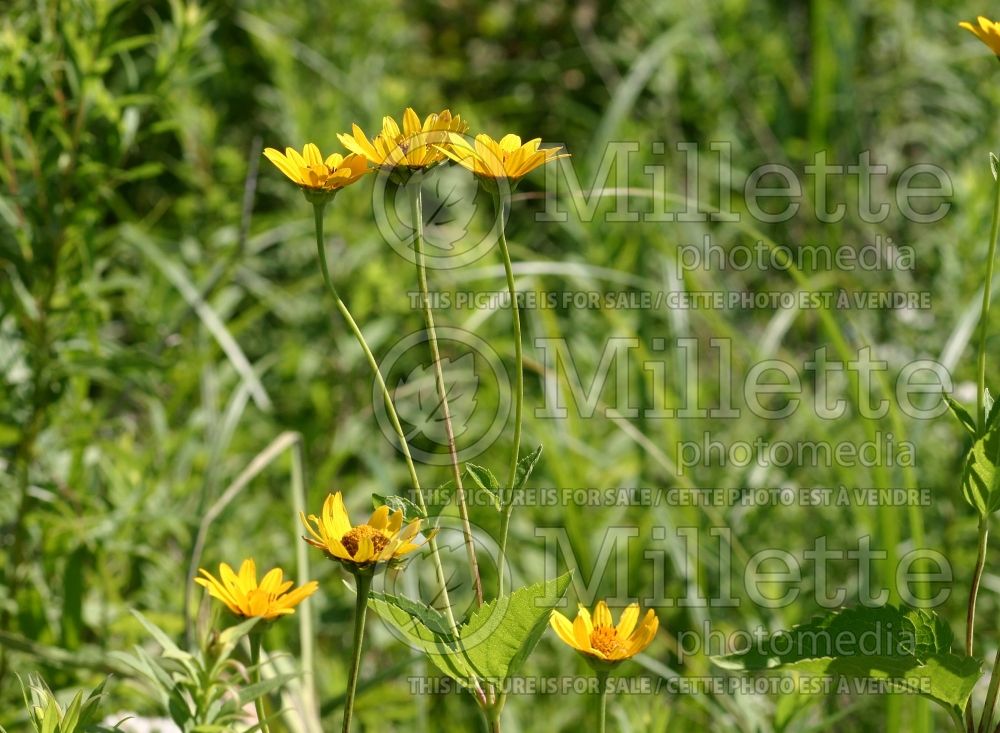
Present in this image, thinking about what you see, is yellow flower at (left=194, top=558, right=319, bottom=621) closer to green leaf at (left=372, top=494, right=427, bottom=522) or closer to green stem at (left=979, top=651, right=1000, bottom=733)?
green leaf at (left=372, top=494, right=427, bottom=522)

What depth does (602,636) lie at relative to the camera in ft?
3.01

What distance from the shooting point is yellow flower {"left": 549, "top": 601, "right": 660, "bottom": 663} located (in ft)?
2.85

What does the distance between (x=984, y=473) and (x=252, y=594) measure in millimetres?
560

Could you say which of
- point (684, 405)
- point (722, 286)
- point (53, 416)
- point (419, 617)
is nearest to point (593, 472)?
point (684, 405)

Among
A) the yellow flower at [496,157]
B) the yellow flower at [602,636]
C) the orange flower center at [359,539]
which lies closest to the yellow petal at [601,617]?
the yellow flower at [602,636]

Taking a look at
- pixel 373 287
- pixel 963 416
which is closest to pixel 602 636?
pixel 963 416

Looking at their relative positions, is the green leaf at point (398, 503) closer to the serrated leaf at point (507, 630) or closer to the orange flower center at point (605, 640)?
the serrated leaf at point (507, 630)

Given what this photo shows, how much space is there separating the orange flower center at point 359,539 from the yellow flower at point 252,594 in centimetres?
4

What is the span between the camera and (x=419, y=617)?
81cm

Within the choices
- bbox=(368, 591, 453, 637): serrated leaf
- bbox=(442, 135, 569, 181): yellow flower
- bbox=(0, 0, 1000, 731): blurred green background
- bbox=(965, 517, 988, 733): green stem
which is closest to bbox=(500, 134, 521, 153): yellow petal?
bbox=(442, 135, 569, 181): yellow flower

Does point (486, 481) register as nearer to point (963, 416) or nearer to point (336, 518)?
point (336, 518)

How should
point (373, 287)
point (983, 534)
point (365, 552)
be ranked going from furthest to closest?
point (373, 287), point (983, 534), point (365, 552)

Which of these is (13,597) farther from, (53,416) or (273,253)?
(273,253)

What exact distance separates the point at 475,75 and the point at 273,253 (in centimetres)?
95
